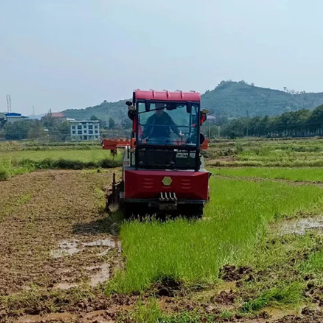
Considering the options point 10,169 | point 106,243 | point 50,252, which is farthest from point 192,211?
point 10,169

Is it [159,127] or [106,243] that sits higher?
[159,127]

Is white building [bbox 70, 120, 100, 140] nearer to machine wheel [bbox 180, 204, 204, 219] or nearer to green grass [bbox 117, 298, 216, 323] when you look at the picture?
machine wheel [bbox 180, 204, 204, 219]

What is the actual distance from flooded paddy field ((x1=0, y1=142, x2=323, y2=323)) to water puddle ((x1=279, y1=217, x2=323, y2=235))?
0.02 m

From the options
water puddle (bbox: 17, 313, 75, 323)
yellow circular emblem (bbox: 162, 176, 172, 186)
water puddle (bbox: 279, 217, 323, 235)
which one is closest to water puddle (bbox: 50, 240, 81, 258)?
yellow circular emblem (bbox: 162, 176, 172, 186)

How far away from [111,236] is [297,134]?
76.5 meters

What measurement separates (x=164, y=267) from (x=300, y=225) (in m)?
4.87

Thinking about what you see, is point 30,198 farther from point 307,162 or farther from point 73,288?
point 307,162

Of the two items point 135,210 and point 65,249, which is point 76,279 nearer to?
point 65,249

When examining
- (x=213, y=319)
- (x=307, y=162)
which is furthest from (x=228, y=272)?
(x=307, y=162)

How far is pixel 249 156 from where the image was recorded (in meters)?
38.1

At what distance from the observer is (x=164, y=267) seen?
5.82 metres

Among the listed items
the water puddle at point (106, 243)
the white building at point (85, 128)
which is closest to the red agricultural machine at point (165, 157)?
the water puddle at point (106, 243)

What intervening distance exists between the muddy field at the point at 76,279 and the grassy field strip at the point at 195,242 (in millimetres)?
216

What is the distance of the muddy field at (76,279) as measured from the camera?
4.78 m
